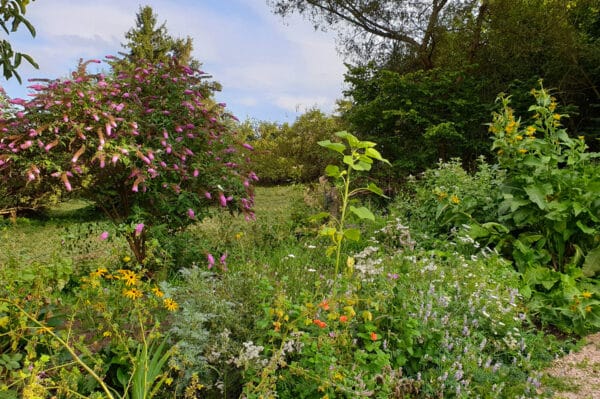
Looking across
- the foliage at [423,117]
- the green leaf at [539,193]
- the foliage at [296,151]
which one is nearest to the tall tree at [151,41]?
the foliage at [296,151]

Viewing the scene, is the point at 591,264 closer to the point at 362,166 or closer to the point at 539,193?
the point at 539,193

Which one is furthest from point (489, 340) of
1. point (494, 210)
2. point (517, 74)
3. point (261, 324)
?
point (517, 74)

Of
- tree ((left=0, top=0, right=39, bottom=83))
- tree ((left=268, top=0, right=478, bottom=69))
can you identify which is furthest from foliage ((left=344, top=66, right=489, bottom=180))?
tree ((left=0, top=0, right=39, bottom=83))

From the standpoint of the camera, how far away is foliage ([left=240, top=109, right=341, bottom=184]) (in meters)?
13.0

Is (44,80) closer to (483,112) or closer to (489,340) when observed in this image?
(489,340)

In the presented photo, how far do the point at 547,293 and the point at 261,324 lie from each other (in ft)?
8.29

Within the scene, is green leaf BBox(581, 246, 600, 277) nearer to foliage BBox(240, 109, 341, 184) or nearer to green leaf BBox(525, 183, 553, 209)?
green leaf BBox(525, 183, 553, 209)

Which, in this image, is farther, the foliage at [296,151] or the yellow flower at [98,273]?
the foliage at [296,151]

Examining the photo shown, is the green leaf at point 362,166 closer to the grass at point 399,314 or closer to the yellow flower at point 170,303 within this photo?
the grass at point 399,314

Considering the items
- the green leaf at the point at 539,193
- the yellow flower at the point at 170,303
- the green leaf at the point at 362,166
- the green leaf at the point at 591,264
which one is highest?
the green leaf at the point at 539,193

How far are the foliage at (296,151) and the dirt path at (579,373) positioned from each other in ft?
31.9

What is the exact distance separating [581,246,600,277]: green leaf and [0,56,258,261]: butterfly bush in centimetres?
289

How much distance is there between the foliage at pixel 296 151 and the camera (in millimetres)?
12984

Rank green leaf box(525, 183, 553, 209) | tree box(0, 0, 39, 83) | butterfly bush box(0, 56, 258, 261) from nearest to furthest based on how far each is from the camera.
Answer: tree box(0, 0, 39, 83), butterfly bush box(0, 56, 258, 261), green leaf box(525, 183, 553, 209)
